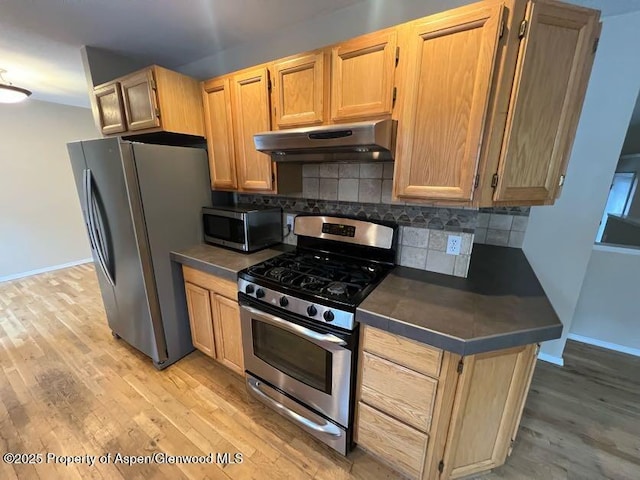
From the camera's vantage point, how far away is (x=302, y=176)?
6.86ft

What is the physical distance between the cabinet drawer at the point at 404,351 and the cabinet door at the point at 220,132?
61.8 inches

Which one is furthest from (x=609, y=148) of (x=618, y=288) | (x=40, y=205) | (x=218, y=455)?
(x=40, y=205)

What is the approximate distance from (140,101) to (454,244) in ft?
8.44

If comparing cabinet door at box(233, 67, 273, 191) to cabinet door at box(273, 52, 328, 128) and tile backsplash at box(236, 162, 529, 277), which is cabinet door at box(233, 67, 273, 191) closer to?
cabinet door at box(273, 52, 328, 128)

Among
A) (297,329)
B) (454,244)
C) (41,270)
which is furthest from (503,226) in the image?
(41,270)

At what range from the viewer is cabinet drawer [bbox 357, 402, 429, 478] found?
49.2 inches

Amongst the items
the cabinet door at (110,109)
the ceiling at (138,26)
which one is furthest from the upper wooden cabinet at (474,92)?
the cabinet door at (110,109)

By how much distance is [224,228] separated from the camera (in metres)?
2.09

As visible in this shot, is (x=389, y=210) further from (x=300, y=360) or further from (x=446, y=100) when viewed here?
(x=300, y=360)

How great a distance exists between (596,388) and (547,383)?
1.10ft

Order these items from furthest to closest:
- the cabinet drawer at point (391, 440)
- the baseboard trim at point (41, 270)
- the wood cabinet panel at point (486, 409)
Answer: the baseboard trim at point (41, 270)
the cabinet drawer at point (391, 440)
the wood cabinet panel at point (486, 409)

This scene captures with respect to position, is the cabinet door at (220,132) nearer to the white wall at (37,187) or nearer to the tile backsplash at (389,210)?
the tile backsplash at (389,210)

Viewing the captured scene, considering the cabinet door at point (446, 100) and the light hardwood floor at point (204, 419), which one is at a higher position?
the cabinet door at point (446, 100)

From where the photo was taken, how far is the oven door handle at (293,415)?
1.45m
